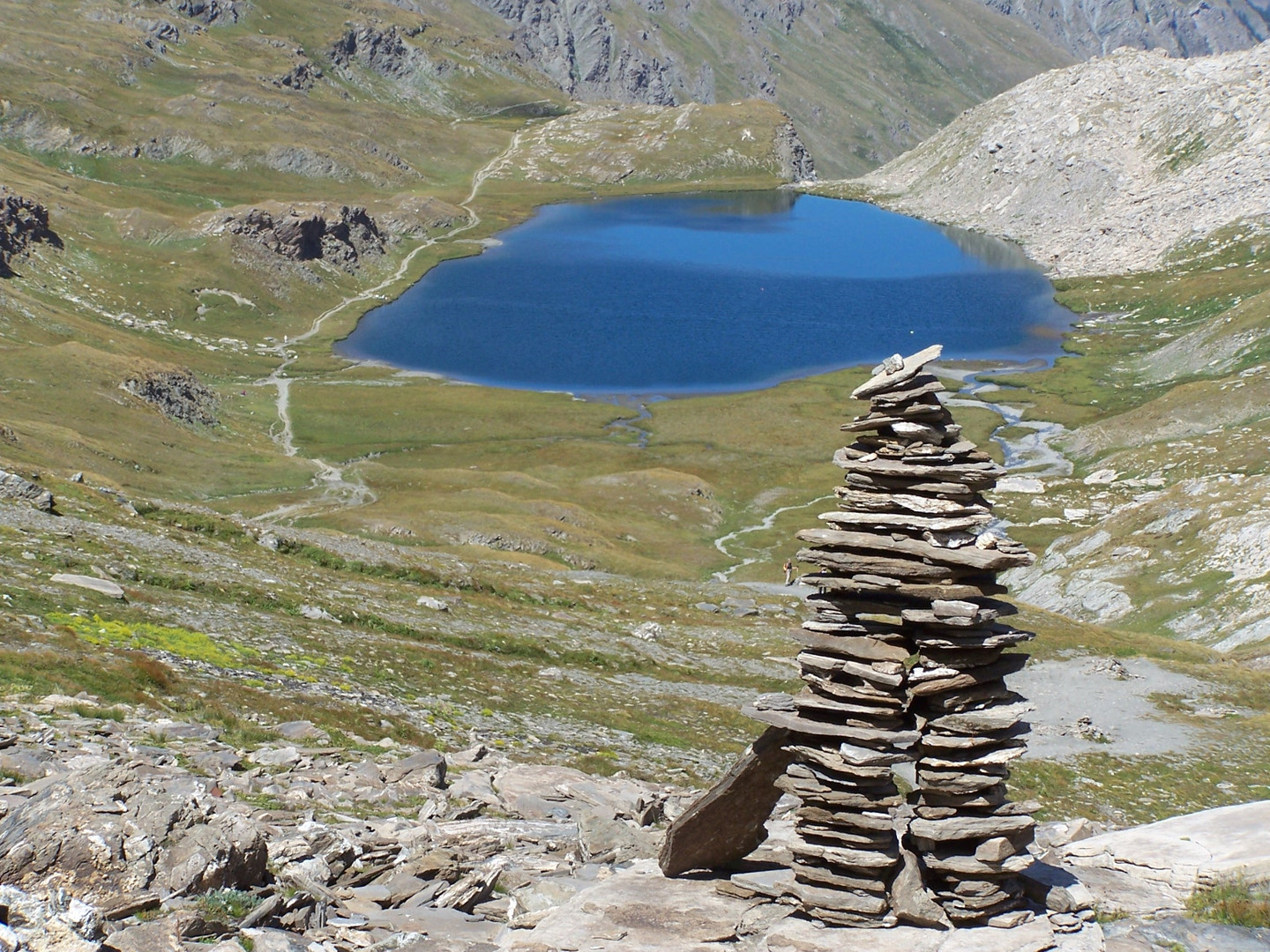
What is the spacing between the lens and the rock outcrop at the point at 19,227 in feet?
561

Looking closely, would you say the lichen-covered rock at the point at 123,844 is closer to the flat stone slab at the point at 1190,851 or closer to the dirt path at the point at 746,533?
the flat stone slab at the point at 1190,851

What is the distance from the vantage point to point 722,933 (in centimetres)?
1938

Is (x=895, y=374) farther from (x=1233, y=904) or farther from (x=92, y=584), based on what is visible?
(x=92, y=584)

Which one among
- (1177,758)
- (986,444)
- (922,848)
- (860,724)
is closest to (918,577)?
(860,724)

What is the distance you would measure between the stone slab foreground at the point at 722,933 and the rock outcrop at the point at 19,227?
16915 cm

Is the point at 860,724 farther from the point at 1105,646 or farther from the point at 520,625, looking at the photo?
the point at 1105,646

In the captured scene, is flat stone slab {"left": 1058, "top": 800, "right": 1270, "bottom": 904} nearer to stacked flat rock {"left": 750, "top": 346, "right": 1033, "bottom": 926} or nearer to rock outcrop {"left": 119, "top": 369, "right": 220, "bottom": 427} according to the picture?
stacked flat rock {"left": 750, "top": 346, "right": 1033, "bottom": 926}

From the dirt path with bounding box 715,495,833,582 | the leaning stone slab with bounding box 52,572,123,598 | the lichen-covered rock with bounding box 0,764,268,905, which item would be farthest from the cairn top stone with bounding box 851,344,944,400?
the dirt path with bounding box 715,495,833,582

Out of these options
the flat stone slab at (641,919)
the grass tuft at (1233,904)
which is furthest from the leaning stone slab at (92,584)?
the grass tuft at (1233,904)

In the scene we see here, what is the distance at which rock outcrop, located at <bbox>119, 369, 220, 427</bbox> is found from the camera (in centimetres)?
12244

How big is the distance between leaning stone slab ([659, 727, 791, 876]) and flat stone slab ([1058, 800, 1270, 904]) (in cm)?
583

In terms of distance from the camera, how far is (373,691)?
3747 centimetres

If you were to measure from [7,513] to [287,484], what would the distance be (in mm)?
61191

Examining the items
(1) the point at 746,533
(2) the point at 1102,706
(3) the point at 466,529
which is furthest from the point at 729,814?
(1) the point at 746,533
